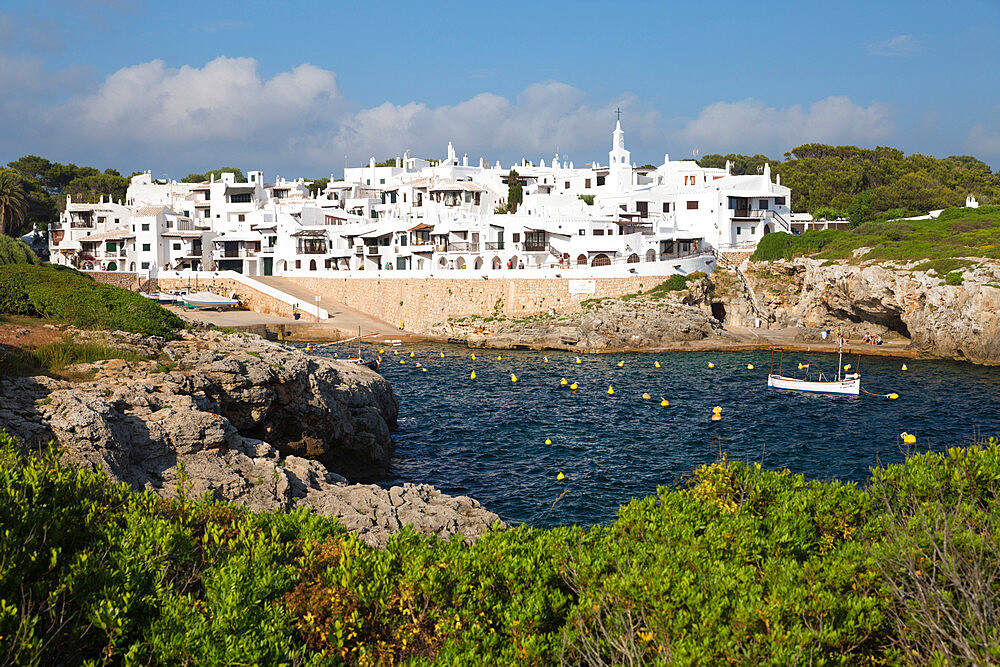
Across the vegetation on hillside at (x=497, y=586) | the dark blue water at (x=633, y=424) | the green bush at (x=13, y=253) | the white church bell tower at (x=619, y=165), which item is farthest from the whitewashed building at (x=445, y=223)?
the vegetation on hillside at (x=497, y=586)

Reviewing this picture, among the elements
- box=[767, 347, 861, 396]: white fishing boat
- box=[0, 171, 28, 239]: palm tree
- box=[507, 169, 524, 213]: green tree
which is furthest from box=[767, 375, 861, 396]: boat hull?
box=[0, 171, 28, 239]: palm tree

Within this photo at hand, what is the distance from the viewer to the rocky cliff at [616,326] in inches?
2411

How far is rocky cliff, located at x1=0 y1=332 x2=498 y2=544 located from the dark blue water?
3982mm

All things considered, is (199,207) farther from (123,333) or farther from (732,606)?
(732,606)

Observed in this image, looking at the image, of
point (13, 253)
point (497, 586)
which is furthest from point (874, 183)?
point (497, 586)

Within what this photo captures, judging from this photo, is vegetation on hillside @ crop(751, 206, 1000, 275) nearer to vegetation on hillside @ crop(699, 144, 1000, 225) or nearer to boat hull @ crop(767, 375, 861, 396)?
vegetation on hillside @ crop(699, 144, 1000, 225)

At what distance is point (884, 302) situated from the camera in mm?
58844

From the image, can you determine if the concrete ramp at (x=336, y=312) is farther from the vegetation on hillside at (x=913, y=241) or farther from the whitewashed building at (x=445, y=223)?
the vegetation on hillside at (x=913, y=241)

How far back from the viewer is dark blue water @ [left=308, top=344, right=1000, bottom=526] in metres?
27.9

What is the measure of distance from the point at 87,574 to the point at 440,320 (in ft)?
202

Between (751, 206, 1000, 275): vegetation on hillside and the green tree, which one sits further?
the green tree

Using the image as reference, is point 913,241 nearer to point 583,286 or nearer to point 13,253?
point 583,286

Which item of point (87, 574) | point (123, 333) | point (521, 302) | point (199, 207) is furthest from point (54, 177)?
point (87, 574)

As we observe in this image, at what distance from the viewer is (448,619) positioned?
33.1 feet
